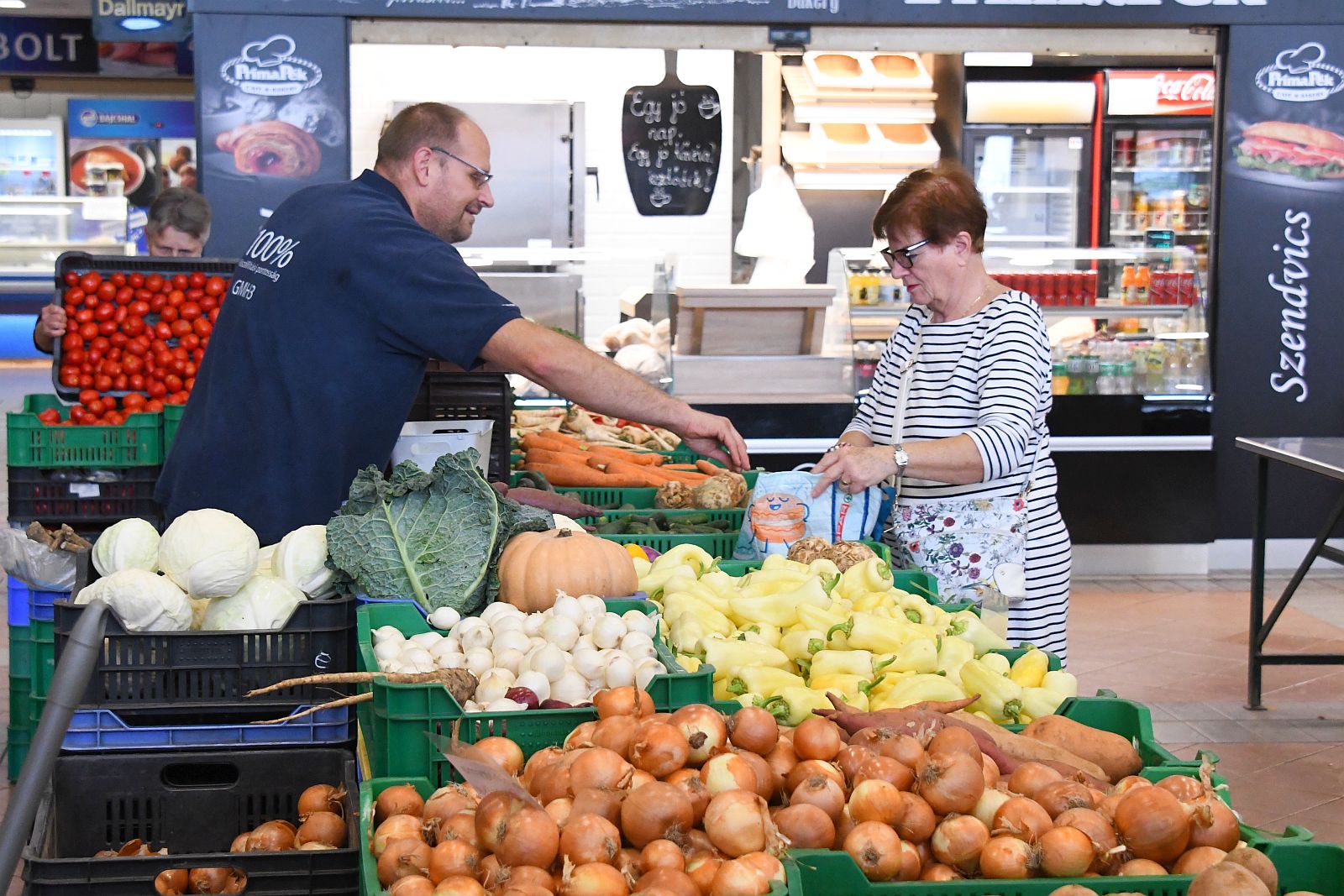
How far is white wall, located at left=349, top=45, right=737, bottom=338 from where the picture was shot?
1104 cm

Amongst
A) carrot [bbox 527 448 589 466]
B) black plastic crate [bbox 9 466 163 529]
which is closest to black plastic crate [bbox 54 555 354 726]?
black plastic crate [bbox 9 466 163 529]

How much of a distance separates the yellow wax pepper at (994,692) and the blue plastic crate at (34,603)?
1.69 m

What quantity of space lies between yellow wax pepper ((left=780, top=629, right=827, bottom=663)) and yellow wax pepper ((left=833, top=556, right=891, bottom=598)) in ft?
0.90

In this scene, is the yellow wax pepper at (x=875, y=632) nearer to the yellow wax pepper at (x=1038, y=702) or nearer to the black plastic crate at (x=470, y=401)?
the yellow wax pepper at (x=1038, y=702)

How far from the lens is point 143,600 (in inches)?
92.9

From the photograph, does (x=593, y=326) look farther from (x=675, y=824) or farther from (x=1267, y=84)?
(x=675, y=824)

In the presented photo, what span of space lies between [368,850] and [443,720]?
0.29m

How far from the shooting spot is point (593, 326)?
28.7 ft

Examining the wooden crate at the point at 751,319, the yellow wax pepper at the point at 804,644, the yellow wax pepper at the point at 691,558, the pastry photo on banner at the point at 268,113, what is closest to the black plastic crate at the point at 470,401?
the yellow wax pepper at the point at 691,558

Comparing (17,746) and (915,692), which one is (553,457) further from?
(915,692)

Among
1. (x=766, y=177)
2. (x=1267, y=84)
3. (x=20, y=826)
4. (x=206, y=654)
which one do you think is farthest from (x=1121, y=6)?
(x=20, y=826)

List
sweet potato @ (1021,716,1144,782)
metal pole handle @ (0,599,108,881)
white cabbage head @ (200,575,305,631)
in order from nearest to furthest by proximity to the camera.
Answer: metal pole handle @ (0,599,108,881) < sweet potato @ (1021,716,1144,782) < white cabbage head @ (200,575,305,631)

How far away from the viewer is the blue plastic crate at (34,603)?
3264mm

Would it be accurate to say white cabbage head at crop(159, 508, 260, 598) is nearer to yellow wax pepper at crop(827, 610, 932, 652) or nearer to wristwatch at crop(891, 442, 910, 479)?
yellow wax pepper at crop(827, 610, 932, 652)
